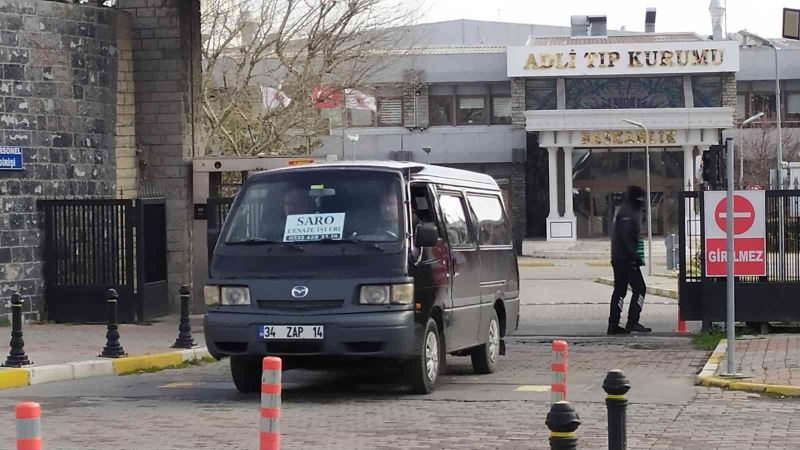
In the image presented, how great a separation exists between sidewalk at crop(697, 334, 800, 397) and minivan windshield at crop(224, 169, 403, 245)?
3.57 metres

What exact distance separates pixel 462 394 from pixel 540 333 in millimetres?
7355

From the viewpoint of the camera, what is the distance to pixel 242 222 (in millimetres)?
12773

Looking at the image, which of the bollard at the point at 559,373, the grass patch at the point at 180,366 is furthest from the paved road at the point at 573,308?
the bollard at the point at 559,373

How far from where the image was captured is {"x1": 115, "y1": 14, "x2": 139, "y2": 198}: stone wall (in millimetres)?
22016

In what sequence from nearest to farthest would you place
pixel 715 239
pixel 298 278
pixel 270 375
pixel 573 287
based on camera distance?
pixel 270 375 < pixel 298 278 < pixel 715 239 < pixel 573 287

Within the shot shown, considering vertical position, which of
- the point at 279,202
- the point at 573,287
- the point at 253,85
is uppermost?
the point at 253,85

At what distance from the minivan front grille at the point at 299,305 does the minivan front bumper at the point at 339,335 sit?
0.27 feet

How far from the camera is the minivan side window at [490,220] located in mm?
14602

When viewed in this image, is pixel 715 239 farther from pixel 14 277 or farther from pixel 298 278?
pixel 14 277

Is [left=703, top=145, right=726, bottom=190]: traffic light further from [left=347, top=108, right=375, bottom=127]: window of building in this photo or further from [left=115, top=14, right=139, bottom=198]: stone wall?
[left=347, top=108, right=375, bottom=127]: window of building

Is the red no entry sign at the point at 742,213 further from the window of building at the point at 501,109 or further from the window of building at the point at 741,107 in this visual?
the window of building at the point at 741,107

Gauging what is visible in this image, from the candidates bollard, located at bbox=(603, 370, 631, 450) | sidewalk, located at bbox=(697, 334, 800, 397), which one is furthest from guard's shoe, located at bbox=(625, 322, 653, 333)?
bollard, located at bbox=(603, 370, 631, 450)

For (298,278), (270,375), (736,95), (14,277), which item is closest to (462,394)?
(298,278)

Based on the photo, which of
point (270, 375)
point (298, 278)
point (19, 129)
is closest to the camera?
point (270, 375)
